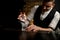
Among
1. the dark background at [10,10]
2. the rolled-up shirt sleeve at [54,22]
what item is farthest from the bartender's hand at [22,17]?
the rolled-up shirt sleeve at [54,22]

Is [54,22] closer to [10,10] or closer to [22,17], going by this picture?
[22,17]

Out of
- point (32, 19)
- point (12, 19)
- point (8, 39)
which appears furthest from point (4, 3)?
point (8, 39)

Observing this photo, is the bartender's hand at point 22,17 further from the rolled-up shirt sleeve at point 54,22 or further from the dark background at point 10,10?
the rolled-up shirt sleeve at point 54,22

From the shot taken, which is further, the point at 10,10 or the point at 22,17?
the point at 10,10

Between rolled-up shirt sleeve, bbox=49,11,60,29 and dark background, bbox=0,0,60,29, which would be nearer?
rolled-up shirt sleeve, bbox=49,11,60,29

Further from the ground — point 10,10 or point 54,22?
point 10,10

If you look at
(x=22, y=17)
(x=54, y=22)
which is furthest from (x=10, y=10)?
(x=54, y=22)

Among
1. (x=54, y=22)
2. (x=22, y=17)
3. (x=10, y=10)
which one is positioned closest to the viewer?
(x=54, y=22)

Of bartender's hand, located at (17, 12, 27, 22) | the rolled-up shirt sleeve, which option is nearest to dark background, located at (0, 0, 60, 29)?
bartender's hand, located at (17, 12, 27, 22)

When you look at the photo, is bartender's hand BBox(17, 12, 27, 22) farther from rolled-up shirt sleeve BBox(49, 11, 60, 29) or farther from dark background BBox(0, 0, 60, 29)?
rolled-up shirt sleeve BBox(49, 11, 60, 29)

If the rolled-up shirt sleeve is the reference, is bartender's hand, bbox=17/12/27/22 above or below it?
above

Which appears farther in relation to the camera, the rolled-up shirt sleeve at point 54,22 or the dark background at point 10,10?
the dark background at point 10,10

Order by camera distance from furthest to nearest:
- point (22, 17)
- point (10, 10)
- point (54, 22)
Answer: point (10, 10)
point (22, 17)
point (54, 22)

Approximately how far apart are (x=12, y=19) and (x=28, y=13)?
155mm
